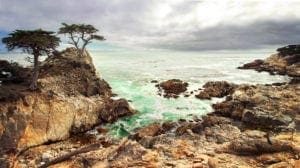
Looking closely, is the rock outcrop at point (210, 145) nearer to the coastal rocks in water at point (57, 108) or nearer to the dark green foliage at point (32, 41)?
the coastal rocks in water at point (57, 108)

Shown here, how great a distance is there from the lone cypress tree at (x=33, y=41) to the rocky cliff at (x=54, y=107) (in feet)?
8.01

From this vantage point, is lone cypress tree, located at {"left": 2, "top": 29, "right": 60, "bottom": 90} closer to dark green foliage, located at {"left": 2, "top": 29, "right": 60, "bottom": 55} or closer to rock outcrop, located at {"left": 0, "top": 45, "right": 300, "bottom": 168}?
dark green foliage, located at {"left": 2, "top": 29, "right": 60, "bottom": 55}

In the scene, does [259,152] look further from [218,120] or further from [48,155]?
[48,155]

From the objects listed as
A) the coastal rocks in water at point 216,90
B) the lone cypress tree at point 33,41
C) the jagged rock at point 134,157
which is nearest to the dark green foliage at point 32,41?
the lone cypress tree at point 33,41

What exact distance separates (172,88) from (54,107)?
23.9 m

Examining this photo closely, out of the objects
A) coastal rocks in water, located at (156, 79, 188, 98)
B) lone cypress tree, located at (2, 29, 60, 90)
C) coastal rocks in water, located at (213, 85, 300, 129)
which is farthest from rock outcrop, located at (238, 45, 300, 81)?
lone cypress tree, located at (2, 29, 60, 90)

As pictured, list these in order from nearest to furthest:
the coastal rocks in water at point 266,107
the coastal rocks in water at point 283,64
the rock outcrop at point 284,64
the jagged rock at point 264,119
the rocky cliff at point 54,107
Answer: the rocky cliff at point 54,107 → the jagged rock at point 264,119 → the coastal rocks in water at point 266,107 → the rock outcrop at point 284,64 → the coastal rocks in water at point 283,64

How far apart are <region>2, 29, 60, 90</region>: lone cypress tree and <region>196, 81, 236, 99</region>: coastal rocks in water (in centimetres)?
2128

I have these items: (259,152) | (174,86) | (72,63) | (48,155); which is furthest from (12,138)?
(174,86)

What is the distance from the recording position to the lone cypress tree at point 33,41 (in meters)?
27.7

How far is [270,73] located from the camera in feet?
227

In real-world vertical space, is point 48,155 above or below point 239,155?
below

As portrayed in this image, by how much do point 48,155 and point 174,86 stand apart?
28.7 metres

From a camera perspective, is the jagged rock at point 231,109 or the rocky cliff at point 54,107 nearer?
the rocky cliff at point 54,107
